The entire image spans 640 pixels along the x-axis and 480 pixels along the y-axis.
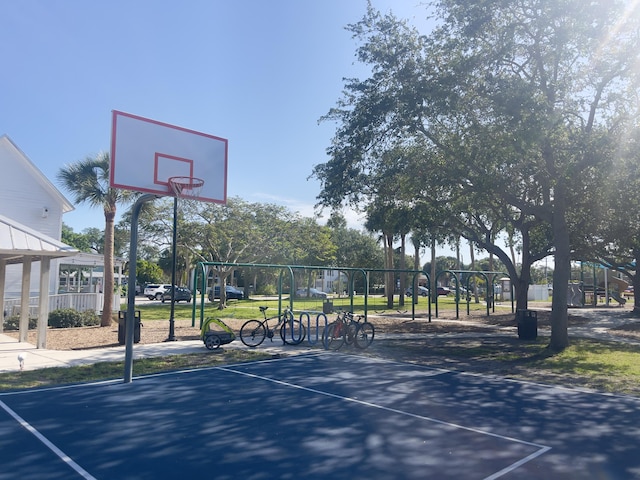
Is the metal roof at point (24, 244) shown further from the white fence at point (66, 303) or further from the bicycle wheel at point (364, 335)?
the bicycle wheel at point (364, 335)

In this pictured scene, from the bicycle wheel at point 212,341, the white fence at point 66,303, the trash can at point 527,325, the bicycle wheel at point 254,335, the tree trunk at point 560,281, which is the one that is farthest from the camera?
the white fence at point 66,303

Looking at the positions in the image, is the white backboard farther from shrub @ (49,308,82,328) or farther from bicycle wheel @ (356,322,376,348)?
shrub @ (49,308,82,328)

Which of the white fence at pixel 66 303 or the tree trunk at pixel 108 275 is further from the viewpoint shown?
the white fence at pixel 66 303

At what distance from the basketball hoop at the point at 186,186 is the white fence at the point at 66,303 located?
34.8 ft

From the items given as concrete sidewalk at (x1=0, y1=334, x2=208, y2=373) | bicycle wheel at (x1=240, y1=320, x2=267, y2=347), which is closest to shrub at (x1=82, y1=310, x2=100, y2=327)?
concrete sidewalk at (x1=0, y1=334, x2=208, y2=373)

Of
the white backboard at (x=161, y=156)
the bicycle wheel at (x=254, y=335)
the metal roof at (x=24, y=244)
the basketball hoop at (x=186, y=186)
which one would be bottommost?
the bicycle wheel at (x=254, y=335)

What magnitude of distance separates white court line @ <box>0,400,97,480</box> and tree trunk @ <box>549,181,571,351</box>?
1245cm

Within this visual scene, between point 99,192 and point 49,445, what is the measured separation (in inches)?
595

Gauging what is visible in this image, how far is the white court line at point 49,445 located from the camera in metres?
4.97

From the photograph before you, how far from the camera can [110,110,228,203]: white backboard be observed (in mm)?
10500

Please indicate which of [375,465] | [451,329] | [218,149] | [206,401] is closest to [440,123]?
[218,149]

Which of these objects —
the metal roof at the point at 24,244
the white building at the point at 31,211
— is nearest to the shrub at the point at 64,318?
the white building at the point at 31,211

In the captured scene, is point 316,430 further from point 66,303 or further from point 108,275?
point 66,303

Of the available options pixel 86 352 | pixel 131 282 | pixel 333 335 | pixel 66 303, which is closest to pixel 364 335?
pixel 333 335
